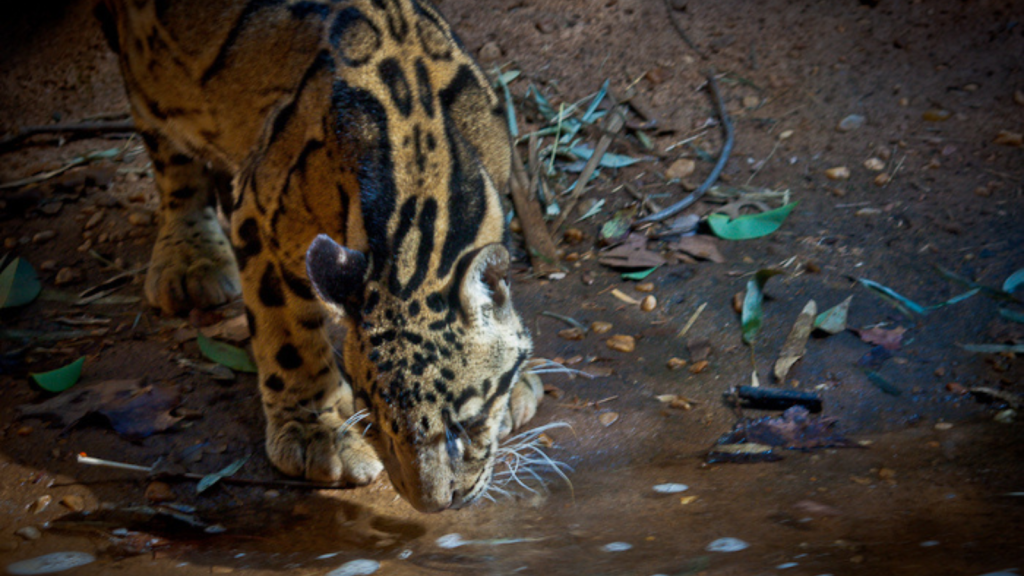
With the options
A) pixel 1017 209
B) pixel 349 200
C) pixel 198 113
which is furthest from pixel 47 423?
pixel 1017 209

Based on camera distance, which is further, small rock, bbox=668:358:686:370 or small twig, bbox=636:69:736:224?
small twig, bbox=636:69:736:224

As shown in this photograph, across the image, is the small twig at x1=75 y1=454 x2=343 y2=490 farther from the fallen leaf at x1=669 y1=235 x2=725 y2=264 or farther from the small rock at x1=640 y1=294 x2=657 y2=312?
the fallen leaf at x1=669 y1=235 x2=725 y2=264

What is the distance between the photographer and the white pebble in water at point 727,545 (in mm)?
2078

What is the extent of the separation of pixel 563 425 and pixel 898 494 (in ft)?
3.92

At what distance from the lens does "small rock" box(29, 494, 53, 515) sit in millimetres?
2812

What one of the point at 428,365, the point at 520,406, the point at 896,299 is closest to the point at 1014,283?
the point at 896,299

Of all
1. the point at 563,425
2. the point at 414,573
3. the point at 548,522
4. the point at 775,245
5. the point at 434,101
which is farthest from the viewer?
the point at 775,245

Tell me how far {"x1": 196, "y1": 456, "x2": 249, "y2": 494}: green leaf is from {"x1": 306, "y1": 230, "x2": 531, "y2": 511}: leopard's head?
845 millimetres

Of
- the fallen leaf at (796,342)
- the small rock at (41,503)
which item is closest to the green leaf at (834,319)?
the fallen leaf at (796,342)

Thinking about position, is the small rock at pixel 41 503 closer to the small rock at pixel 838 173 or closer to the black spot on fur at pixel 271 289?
the black spot on fur at pixel 271 289

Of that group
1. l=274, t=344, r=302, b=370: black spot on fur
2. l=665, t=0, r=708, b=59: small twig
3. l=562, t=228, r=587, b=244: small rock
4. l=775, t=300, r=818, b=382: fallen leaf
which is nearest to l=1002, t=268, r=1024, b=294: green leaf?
l=775, t=300, r=818, b=382: fallen leaf

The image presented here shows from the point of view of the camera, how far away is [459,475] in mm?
2363

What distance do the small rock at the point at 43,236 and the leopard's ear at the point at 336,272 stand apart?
316cm

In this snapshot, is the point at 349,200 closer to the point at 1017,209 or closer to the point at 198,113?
the point at 198,113
